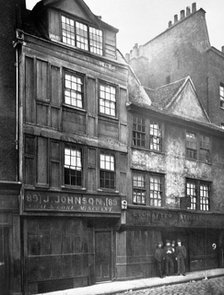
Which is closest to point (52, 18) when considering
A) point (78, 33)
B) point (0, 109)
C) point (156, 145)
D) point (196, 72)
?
point (78, 33)

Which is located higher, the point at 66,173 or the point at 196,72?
Answer: the point at 196,72

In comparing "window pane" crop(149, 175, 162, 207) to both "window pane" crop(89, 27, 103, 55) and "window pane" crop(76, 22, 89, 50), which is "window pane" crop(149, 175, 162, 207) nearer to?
"window pane" crop(89, 27, 103, 55)

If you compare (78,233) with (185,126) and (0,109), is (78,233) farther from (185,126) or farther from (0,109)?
(185,126)

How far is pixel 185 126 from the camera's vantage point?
22031 millimetres

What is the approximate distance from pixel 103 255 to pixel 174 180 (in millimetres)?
5919

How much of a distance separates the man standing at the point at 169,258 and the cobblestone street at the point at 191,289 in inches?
89.9

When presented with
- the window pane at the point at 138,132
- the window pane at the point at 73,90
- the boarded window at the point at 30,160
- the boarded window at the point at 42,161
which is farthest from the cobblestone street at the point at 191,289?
the window pane at the point at 73,90

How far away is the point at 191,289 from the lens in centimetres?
1543

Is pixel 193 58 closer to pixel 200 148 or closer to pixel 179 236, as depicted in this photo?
pixel 200 148

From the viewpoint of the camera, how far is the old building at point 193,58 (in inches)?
995

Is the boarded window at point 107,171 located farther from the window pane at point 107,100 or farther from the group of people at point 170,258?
the group of people at point 170,258

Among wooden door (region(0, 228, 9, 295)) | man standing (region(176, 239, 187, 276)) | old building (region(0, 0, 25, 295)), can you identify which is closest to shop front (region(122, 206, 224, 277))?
man standing (region(176, 239, 187, 276))

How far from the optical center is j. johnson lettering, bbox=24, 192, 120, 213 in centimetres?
1460

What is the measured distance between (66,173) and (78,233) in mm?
2311
